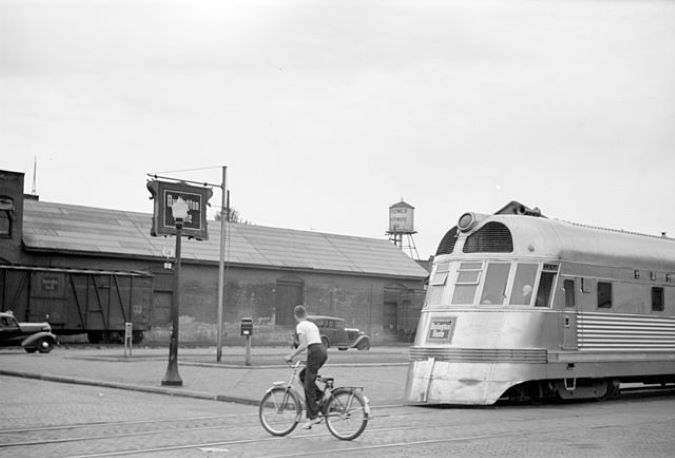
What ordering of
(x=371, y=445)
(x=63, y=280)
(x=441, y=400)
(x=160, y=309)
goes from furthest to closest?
(x=160, y=309)
(x=63, y=280)
(x=441, y=400)
(x=371, y=445)

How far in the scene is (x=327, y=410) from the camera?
13.1 meters

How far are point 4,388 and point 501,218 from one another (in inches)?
429

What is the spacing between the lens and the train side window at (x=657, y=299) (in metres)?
20.9

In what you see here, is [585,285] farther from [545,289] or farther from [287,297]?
[287,297]

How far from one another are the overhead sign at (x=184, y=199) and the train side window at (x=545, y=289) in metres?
16.2

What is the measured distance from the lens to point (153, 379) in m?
23.2

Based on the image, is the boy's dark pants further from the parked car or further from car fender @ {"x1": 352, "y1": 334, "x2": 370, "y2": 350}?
car fender @ {"x1": 352, "y1": 334, "x2": 370, "y2": 350}

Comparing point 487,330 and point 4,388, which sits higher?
point 487,330

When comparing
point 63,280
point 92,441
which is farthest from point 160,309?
point 92,441

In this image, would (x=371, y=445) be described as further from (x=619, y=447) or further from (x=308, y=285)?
(x=308, y=285)

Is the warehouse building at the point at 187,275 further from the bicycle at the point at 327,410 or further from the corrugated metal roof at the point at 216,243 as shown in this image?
the bicycle at the point at 327,410

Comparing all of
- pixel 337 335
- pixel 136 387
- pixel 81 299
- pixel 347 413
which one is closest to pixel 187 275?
pixel 81 299

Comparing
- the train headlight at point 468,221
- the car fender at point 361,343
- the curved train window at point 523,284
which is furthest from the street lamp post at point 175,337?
the car fender at point 361,343

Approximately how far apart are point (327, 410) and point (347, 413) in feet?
1.02
